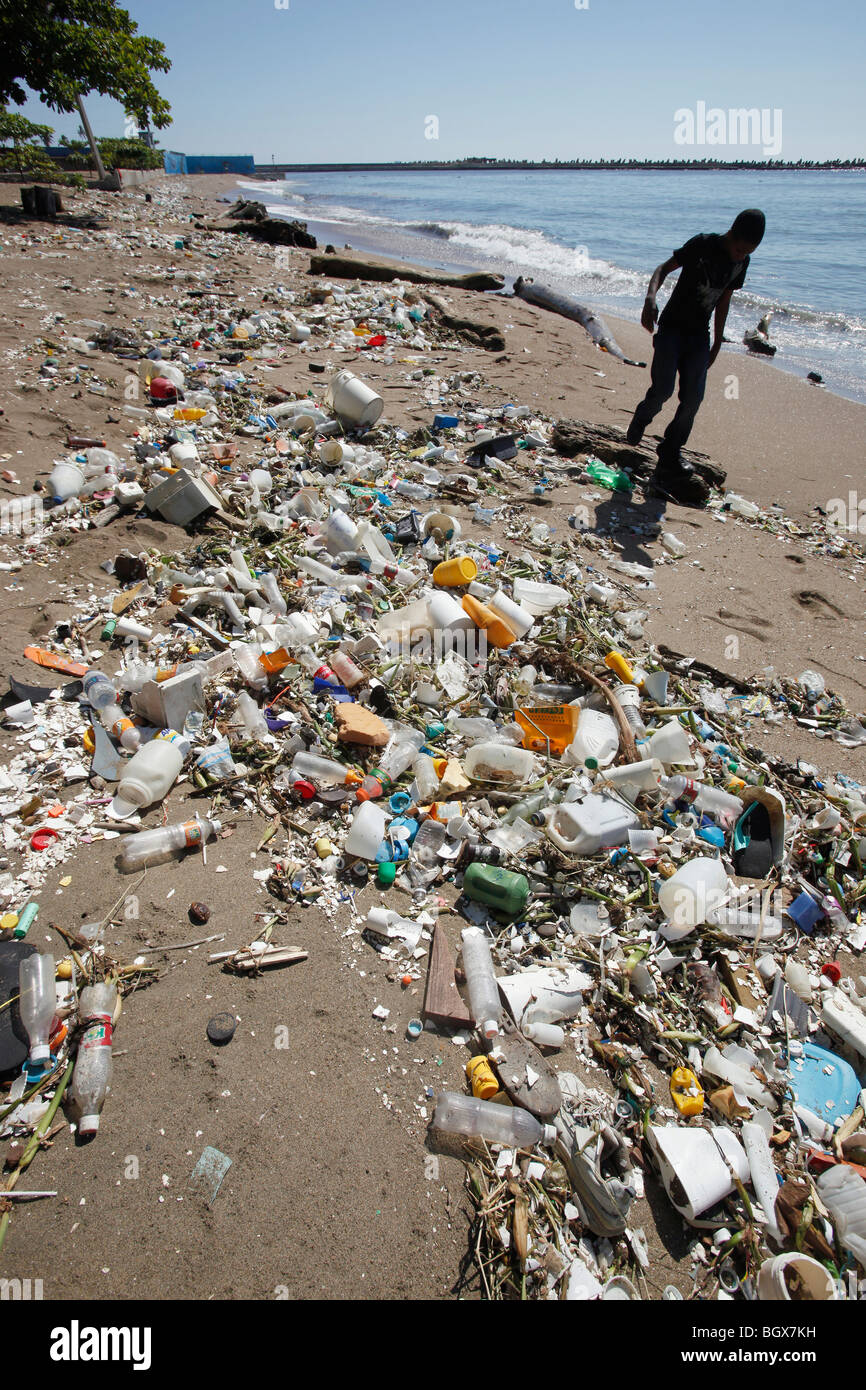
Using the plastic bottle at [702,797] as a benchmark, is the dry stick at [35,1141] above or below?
below

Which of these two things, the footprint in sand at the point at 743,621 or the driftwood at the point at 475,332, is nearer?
the footprint in sand at the point at 743,621

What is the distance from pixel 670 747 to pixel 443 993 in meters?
1.50

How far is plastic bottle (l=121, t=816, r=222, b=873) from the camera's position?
89.3 inches

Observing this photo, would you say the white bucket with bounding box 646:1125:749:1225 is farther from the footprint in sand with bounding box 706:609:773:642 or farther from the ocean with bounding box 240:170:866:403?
the ocean with bounding box 240:170:866:403

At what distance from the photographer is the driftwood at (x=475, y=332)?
8484 mm

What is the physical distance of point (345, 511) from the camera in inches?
170

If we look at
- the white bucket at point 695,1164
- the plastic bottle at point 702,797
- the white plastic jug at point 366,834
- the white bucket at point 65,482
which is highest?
the white bucket at point 65,482

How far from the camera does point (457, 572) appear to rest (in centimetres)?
355

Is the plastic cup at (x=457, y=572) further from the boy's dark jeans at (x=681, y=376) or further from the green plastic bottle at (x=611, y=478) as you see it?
the boy's dark jeans at (x=681, y=376)

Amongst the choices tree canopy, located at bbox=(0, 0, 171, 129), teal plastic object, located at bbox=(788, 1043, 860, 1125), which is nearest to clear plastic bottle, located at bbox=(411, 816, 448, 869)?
teal plastic object, located at bbox=(788, 1043, 860, 1125)

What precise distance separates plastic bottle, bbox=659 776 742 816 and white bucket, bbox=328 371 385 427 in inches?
155

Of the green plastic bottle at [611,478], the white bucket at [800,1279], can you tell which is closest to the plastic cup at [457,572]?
the green plastic bottle at [611,478]

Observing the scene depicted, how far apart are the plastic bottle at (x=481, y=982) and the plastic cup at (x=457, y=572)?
1.95 metres
